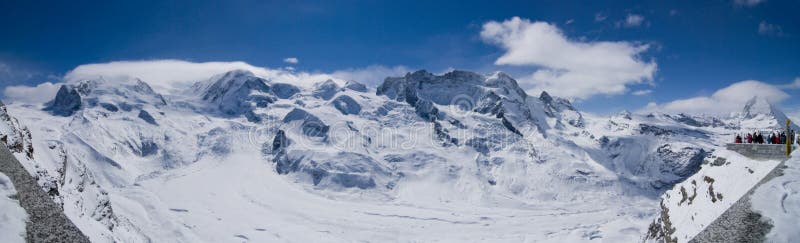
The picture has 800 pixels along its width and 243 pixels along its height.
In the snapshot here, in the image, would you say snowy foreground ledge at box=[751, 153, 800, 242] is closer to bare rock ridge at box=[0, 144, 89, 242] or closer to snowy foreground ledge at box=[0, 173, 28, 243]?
bare rock ridge at box=[0, 144, 89, 242]

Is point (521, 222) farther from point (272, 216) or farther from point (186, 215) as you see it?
point (186, 215)

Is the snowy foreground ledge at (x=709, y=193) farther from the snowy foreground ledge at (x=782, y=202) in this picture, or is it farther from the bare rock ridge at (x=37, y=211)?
the bare rock ridge at (x=37, y=211)

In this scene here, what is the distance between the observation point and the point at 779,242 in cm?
2342

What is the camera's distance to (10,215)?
24.2 m

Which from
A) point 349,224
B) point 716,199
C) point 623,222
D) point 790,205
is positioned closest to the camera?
point 790,205

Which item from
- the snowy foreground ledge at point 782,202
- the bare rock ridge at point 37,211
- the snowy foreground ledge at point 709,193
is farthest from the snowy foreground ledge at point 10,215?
the snowy foreground ledge at point 709,193

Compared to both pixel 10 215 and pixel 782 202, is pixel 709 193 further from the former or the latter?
pixel 10 215

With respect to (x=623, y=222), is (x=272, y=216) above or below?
below

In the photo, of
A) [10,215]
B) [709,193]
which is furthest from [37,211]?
[709,193]

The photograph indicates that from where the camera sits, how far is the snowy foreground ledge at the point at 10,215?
23.2m

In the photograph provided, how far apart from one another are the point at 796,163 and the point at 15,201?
1895 inches

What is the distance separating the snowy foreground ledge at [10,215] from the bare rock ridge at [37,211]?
0.33 metres

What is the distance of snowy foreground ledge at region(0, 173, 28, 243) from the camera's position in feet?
76.0

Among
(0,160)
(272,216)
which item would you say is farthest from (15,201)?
(272,216)
